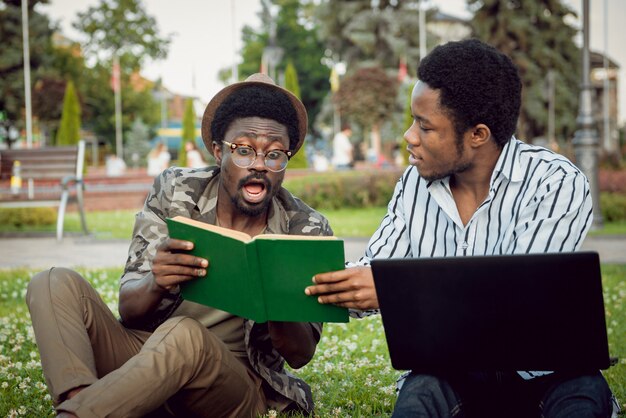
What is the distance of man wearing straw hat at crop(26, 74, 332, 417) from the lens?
2771mm

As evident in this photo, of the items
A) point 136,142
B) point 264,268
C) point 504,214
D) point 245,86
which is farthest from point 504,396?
point 136,142

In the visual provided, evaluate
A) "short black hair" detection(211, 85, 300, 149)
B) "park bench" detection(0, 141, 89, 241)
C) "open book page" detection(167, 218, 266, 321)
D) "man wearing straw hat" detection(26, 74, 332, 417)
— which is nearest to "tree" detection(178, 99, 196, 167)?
"park bench" detection(0, 141, 89, 241)

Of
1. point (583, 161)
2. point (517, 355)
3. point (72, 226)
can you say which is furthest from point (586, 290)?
point (72, 226)

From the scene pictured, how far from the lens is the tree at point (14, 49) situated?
39.3 metres

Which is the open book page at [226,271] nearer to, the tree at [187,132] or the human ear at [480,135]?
the human ear at [480,135]

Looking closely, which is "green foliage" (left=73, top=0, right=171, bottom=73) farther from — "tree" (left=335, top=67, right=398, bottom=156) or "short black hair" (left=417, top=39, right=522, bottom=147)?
"short black hair" (left=417, top=39, right=522, bottom=147)

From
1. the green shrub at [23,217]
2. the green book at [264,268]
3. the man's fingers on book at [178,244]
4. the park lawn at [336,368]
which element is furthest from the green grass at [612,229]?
the man's fingers on book at [178,244]

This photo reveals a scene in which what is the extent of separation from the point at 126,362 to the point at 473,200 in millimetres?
1504

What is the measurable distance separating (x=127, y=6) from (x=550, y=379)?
52.8 m

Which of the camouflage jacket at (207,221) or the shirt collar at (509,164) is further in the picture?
the camouflage jacket at (207,221)

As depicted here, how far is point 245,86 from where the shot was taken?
353cm

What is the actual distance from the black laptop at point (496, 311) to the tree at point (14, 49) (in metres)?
40.4

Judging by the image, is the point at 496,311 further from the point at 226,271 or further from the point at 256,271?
the point at 226,271

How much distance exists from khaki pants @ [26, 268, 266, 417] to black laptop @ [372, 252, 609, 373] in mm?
778
